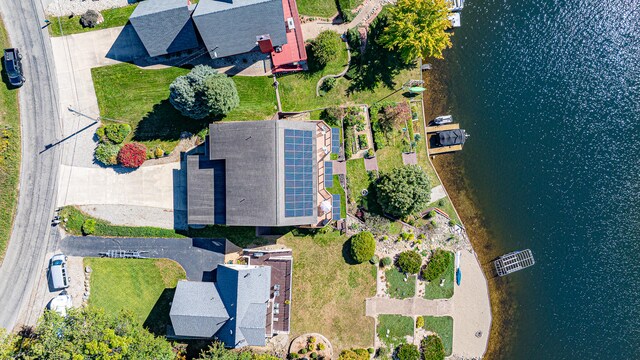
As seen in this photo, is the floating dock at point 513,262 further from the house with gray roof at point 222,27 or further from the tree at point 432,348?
the house with gray roof at point 222,27

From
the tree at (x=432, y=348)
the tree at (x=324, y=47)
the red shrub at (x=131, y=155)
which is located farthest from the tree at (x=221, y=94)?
the tree at (x=432, y=348)

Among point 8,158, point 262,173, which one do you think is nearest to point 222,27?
point 262,173

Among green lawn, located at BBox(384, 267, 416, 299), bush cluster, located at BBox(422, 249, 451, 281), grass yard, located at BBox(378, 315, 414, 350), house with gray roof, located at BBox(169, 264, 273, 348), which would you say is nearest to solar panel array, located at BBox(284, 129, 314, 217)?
house with gray roof, located at BBox(169, 264, 273, 348)

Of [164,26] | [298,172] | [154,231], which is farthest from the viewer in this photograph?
[154,231]

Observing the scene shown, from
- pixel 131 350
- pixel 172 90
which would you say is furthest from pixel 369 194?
pixel 131 350

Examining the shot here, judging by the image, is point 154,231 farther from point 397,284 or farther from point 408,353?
point 408,353

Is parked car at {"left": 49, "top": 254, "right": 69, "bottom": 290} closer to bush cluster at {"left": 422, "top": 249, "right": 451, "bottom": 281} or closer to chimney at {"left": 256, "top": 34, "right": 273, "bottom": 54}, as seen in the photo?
chimney at {"left": 256, "top": 34, "right": 273, "bottom": 54}
